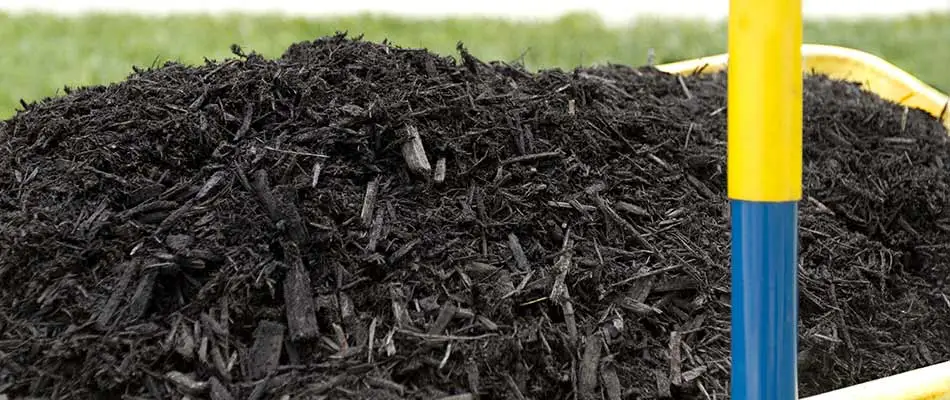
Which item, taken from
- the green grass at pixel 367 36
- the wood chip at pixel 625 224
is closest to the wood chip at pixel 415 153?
the wood chip at pixel 625 224

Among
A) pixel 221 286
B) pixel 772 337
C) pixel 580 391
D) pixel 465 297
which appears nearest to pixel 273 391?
pixel 221 286

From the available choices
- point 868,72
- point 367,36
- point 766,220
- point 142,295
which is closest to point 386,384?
point 142,295

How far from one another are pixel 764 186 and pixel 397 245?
602mm

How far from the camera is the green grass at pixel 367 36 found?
386cm

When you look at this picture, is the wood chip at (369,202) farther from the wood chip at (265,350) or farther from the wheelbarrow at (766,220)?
the wheelbarrow at (766,220)

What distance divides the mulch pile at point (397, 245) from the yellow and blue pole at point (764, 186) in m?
0.25

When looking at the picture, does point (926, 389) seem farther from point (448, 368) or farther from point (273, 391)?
point (273, 391)

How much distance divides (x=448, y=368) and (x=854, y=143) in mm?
1370

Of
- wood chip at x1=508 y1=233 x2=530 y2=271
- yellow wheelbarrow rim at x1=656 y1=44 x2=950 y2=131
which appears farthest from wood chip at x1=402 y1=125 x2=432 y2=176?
yellow wheelbarrow rim at x1=656 y1=44 x2=950 y2=131

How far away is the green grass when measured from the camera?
386 cm

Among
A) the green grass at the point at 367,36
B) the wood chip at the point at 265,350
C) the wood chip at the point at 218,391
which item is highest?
the green grass at the point at 367,36

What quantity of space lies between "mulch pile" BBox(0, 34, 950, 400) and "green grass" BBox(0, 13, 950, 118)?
86.7 inches

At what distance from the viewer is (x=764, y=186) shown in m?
1.03

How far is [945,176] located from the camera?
2.01m
